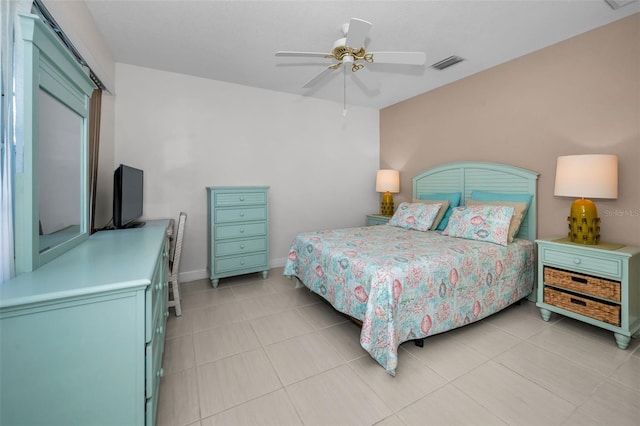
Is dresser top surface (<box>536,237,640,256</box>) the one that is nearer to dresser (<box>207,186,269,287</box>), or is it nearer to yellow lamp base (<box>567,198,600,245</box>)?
yellow lamp base (<box>567,198,600,245</box>)

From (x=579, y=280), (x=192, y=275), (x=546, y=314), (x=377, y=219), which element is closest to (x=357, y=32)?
(x=579, y=280)

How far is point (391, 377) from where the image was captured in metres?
1.78

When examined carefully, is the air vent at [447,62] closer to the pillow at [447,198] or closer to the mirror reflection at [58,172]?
the pillow at [447,198]

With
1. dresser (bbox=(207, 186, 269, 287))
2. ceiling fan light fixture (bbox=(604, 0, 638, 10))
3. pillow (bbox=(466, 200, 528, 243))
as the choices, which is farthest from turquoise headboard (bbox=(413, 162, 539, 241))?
dresser (bbox=(207, 186, 269, 287))

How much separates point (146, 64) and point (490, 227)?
4021 mm

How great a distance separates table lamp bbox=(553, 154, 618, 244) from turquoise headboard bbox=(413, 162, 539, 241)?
0.52 m

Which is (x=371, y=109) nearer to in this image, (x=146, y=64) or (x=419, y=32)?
(x=419, y=32)

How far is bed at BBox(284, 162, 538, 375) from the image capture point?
1852 mm

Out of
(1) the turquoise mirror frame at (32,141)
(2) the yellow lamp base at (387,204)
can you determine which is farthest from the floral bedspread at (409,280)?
(1) the turquoise mirror frame at (32,141)

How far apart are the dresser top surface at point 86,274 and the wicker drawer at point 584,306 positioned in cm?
300

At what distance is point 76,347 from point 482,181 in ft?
12.3

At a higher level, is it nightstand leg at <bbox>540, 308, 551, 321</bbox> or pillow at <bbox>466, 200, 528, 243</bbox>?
pillow at <bbox>466, 200, 528, 243</bbox>

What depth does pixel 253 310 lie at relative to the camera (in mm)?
2748

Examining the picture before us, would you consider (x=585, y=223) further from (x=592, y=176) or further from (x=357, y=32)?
(x=357, y=32)
